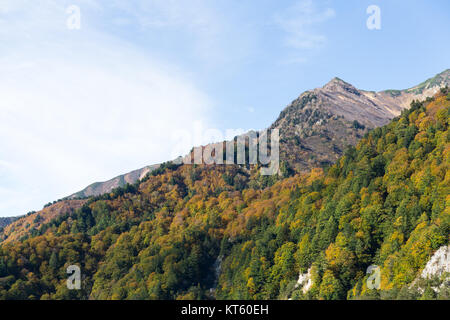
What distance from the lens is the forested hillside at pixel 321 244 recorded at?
363 ft

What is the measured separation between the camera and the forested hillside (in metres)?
111

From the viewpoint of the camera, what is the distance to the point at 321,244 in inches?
5118

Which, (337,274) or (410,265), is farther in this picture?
(337,274)

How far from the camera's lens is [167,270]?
165250mm
